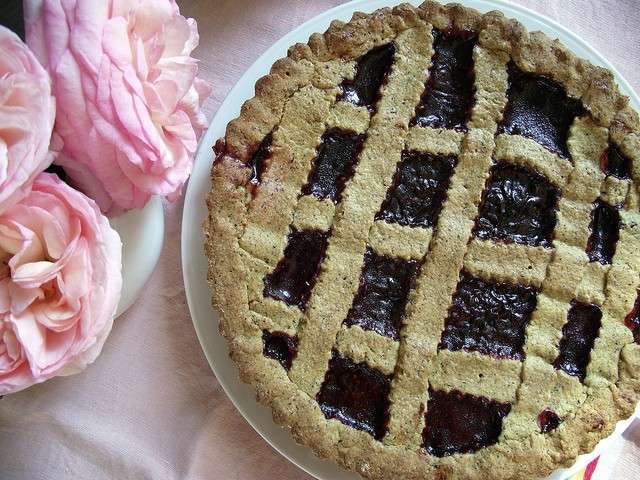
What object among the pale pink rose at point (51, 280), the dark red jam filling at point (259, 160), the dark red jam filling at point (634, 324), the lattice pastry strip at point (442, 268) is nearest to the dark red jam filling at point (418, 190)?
the lattice pastry strip at point (442, 268)

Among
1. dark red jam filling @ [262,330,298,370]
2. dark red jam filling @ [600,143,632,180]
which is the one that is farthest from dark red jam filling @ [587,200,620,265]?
dark red jam filling @ [262,330,298,370]

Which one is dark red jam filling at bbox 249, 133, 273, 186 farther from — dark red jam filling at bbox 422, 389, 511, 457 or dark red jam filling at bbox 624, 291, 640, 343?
dark red jam filling at bbox 624, 291, 640, 343

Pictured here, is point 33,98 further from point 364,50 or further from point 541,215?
point 541,215

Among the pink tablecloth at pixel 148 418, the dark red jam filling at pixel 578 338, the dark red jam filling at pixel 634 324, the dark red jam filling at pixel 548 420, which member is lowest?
the pink tablecloth at pixel 148 418

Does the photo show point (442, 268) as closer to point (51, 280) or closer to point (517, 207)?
point (517, 207)

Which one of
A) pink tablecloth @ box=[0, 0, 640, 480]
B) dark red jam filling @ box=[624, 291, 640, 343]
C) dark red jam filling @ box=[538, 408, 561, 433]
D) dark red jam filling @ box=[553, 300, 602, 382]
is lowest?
pink tablecloth @ box=[0, 0, 640, 480]

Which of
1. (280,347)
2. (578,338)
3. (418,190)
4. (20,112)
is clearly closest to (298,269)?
(280,347)

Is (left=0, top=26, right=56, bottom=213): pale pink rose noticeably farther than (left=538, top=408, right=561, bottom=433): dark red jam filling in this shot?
No

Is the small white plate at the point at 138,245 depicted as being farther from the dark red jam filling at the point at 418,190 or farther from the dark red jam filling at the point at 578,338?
the dark red jam filling at the point at 578,338
